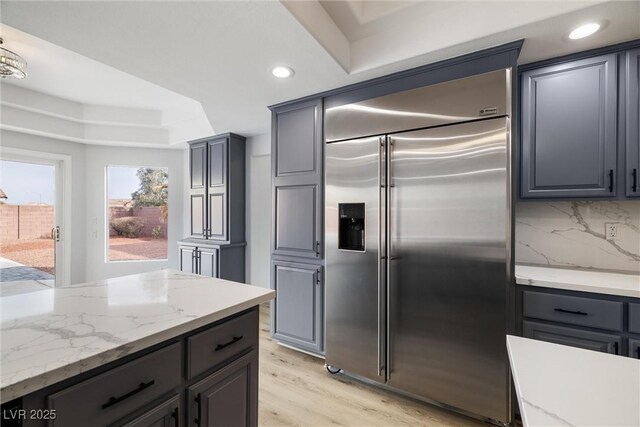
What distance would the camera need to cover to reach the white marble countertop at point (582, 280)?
1.55m

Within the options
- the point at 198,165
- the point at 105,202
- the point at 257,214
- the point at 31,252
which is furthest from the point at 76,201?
the point at 257,214

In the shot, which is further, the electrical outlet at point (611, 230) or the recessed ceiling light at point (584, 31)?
the electrical outlet at point (611, 230)

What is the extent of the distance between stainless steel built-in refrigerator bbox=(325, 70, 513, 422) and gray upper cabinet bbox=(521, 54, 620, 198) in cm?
47

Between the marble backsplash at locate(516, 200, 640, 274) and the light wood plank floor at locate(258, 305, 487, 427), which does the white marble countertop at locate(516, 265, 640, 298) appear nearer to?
the marble backsplash at locate(516, 200, 640, 274)

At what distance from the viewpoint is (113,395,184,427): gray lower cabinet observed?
910 mm

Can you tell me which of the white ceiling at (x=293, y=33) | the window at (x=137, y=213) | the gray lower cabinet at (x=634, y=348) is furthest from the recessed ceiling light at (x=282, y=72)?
the window at (x=137, y=213)

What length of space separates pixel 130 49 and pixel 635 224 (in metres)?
3.60

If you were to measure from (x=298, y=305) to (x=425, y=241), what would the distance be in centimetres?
136

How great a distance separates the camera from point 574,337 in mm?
1643

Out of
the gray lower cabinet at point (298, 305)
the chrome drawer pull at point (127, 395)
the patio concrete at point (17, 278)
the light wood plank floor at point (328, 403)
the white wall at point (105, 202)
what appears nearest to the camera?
the chrome drawer pull at point (127, 395)

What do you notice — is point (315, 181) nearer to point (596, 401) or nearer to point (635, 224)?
point (596, 401)

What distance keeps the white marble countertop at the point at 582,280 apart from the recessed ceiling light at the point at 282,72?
6.96ft

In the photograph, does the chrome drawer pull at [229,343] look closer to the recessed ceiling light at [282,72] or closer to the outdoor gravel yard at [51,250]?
the recessed ceiling light at [282,72]

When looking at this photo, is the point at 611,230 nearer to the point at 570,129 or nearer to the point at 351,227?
the point at 570,129
